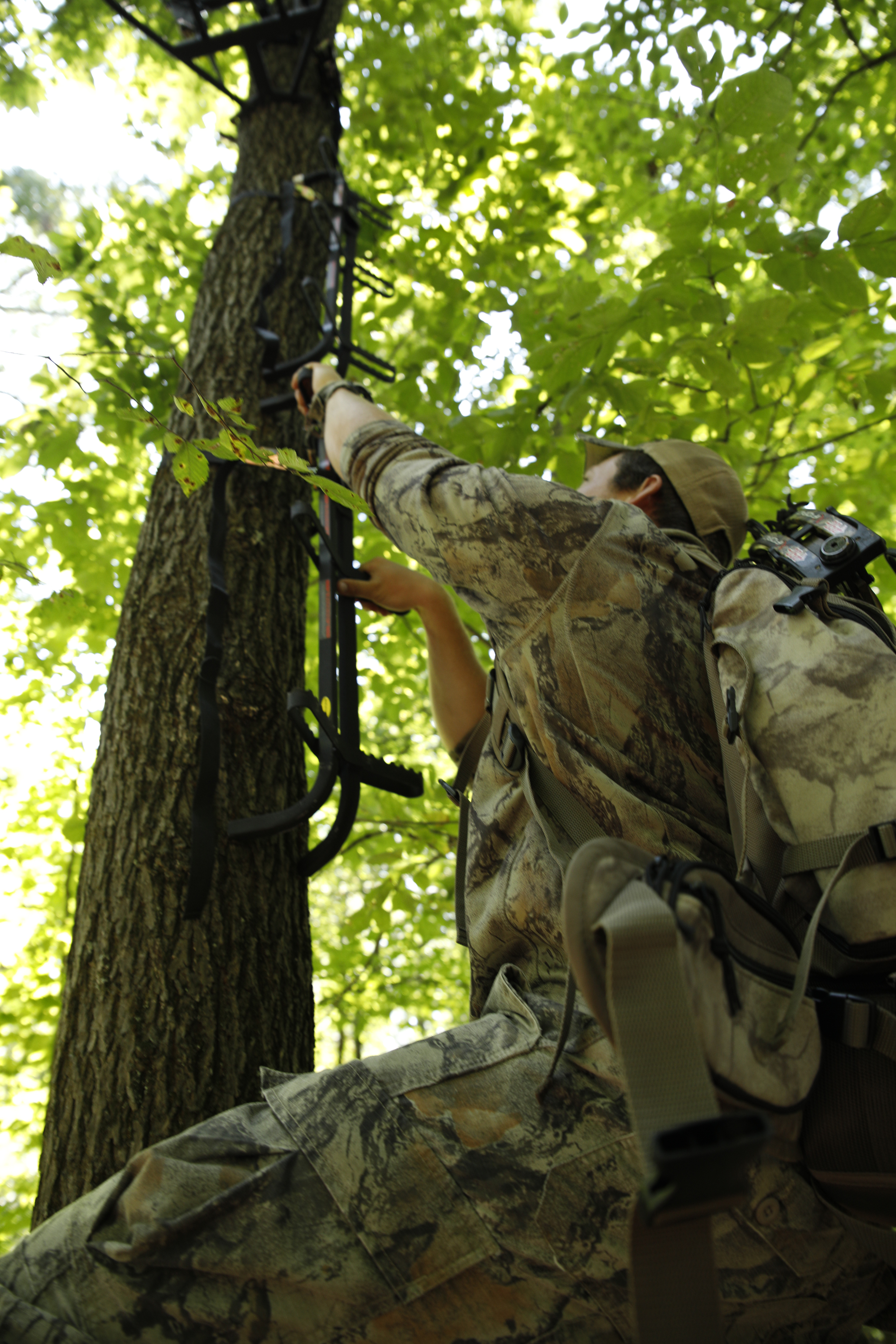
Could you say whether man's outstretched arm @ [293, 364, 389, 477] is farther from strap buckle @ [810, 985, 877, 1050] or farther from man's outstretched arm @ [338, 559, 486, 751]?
strap buckle @ [810, 985, 877, 1050]

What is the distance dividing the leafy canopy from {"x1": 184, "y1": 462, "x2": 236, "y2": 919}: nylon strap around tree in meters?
0.58

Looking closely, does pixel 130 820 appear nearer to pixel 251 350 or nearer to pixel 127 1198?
pixel 127 1198

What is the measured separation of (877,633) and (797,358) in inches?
123

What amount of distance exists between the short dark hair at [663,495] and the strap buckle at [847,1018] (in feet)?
4.50

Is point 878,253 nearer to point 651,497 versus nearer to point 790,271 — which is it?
point 790,271

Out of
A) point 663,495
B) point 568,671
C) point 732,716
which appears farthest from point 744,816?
point 663,495

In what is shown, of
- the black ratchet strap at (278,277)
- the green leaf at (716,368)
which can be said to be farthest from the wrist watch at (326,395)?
the green leaf at (716,368)

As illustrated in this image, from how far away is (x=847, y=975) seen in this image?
47.8 inches

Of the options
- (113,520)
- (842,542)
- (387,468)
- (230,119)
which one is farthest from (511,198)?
(842,542)

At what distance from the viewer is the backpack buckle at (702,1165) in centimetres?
75

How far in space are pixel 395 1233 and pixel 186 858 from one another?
42.9 inches

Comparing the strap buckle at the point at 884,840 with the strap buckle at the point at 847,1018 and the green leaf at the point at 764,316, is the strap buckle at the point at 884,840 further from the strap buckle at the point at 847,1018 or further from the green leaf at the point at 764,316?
the green leaf at the point at 764,316

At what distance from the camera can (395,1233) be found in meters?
1.22

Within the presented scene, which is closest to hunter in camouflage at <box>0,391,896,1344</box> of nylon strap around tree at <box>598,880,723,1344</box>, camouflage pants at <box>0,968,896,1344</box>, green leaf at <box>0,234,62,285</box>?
camouflage pants at <box>0,968,896,1344</box>
